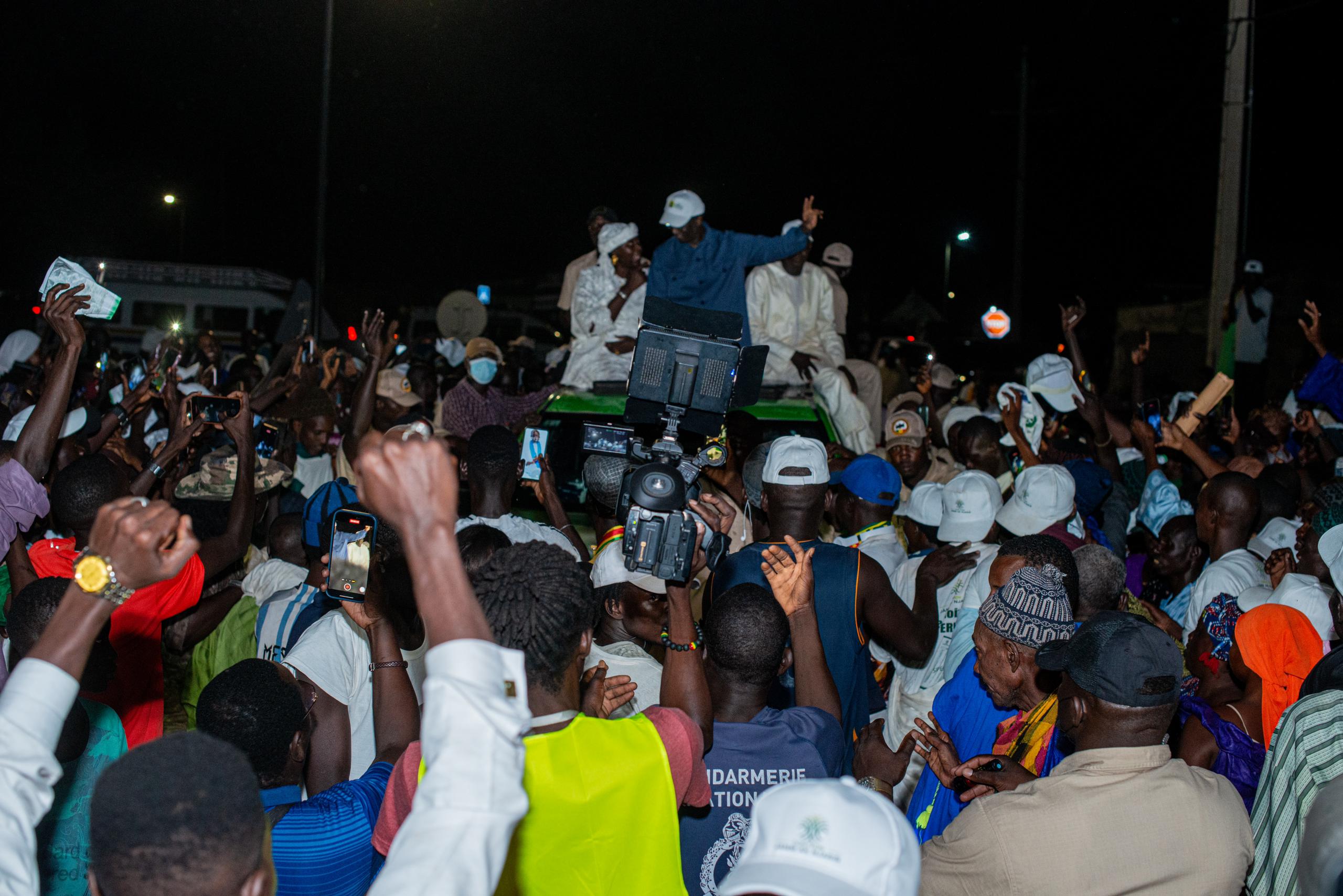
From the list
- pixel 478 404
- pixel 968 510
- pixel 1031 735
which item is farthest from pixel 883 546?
pixel 478 404

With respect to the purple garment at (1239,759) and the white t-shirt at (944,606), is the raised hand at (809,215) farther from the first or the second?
the purple garment at (1239,759)

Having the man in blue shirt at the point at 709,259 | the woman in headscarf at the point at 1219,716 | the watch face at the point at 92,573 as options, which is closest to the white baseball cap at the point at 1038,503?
the woman in headscarf at the point at 1219,716

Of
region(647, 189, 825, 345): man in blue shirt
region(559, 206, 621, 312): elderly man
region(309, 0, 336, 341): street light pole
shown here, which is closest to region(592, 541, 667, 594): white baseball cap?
region(647, 189, 825, 345): man in blue shirt

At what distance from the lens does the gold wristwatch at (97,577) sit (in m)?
1.86

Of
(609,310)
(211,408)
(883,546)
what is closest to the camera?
(883,546)

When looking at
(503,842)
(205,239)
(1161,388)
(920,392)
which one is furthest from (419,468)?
(205,239)

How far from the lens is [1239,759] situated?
342 centimetres

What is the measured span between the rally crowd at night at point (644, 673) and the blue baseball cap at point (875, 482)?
2cm

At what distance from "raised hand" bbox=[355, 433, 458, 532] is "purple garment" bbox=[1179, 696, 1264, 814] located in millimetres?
2729

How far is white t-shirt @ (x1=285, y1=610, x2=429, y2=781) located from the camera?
3.22 meters

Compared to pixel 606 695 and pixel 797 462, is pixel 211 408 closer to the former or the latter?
pixel 797 462

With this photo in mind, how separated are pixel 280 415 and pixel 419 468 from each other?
5948 millimetres

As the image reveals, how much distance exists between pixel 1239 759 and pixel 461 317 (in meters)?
12.1

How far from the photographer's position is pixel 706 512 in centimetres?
370
